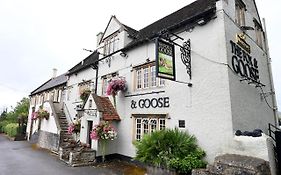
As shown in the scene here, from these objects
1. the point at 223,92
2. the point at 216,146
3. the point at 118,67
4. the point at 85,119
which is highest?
the point at 118,67

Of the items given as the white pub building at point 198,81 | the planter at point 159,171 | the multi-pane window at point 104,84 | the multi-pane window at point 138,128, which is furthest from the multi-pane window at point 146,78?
the planter at point 159,171

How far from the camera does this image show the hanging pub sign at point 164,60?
8.31 metres

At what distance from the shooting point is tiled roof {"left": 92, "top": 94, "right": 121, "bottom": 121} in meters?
12.5

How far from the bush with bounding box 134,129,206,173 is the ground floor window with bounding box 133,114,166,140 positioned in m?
1.55

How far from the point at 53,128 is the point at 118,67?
890cm

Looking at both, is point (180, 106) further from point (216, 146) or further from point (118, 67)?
point (118, 67)

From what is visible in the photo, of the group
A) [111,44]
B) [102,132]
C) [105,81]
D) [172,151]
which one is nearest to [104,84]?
[105,81]

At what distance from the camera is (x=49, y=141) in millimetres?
17594

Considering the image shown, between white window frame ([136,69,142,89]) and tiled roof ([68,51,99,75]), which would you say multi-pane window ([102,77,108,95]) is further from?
white window frame ([136,69,142,89])

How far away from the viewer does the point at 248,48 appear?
1066cm

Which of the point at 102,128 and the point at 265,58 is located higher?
the point at 265,58

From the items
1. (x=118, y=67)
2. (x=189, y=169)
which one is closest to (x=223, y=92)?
(x=189, y=169)

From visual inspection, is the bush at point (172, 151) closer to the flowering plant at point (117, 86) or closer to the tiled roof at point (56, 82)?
the flowering plant at point (117, 86)

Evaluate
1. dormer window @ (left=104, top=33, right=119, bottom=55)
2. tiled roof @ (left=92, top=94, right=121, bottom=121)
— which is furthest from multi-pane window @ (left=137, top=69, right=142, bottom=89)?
dormer window @ (left=104, top=33, right=119, bottom=55)
